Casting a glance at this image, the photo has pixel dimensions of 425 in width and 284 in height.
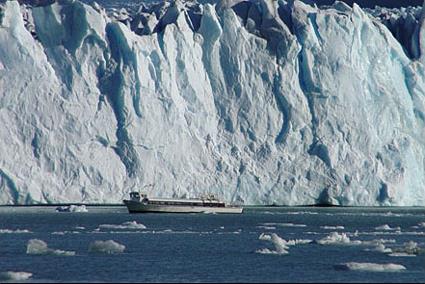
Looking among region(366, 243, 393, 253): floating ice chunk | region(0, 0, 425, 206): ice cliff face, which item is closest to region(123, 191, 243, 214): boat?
region(0, 0, 425, 206): ice cliff face

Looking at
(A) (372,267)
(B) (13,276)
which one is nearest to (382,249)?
(A) (372,267)

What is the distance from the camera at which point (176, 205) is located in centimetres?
6519

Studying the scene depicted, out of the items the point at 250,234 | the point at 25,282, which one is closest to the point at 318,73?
the point at 250,234

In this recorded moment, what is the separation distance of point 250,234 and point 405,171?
17.8 m

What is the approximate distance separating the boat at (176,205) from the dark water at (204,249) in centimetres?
76

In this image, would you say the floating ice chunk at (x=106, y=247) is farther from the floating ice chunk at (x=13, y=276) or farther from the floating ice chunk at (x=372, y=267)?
the floating ice chunk at (x=372, y=267)

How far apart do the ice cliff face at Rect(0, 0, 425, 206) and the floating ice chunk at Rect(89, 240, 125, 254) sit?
68.5 ft

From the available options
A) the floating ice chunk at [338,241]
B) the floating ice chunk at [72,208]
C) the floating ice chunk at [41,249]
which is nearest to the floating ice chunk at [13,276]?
the floating ice chunk at [41,249]

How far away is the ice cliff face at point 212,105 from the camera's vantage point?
61.1m

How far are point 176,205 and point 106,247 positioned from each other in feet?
86.4

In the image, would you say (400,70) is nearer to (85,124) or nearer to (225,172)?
(225,172)

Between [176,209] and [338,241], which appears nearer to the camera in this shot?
[338,241]

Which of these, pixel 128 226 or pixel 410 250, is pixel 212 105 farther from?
pixel 410 250

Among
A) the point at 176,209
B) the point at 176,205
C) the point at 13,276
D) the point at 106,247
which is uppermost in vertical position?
the point at 13,276
